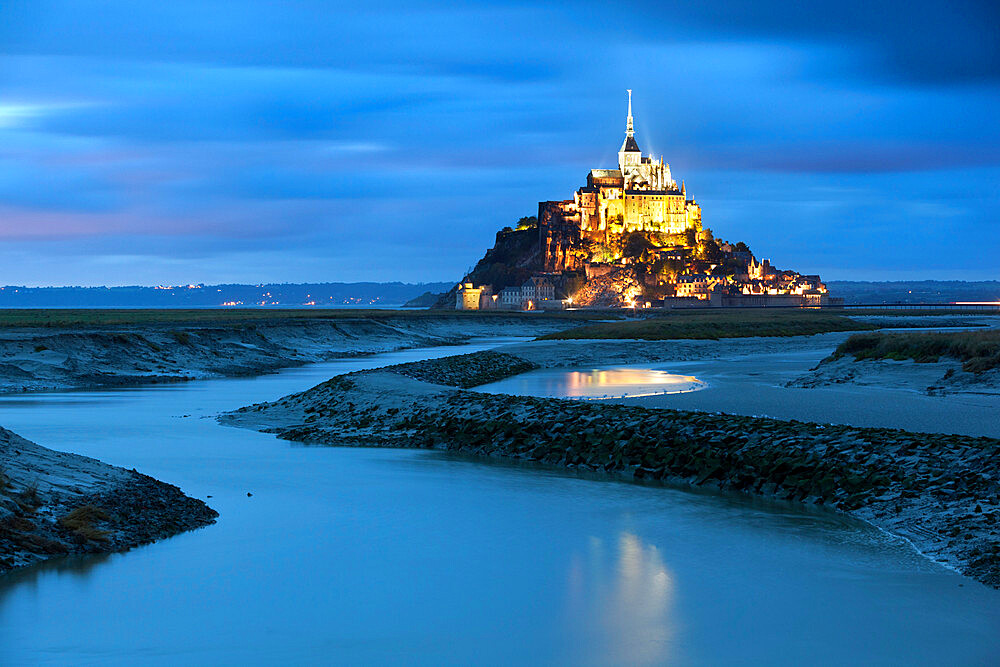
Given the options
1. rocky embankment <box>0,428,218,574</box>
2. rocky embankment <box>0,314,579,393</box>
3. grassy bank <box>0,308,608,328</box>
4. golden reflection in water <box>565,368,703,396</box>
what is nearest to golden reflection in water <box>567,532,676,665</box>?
Result: rocky embankment <box>0,428,218,574</box>

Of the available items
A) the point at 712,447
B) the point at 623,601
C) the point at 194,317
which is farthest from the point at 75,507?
the point at 194,317

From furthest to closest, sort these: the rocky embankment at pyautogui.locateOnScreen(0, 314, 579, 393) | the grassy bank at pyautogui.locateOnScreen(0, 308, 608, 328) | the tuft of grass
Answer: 1. the grassy bank at pyautogui.locateOnScreen(0, 308, 608, 328)
2. the rocky embankment at pyautogui.locateOnScreen(0, 314, 579, 393)
3. the tuft of grass

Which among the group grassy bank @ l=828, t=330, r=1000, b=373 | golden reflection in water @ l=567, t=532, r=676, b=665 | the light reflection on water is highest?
grassy bank @ l=828, t=330, r=1000, b=373

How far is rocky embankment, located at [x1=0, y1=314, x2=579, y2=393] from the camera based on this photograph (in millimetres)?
37188

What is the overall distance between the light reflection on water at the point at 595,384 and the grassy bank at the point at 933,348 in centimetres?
650

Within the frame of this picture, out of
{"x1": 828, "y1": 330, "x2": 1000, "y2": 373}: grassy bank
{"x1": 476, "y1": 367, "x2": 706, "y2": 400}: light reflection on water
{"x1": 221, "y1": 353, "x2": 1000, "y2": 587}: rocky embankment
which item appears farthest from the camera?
{"x1": 476, "y1": 367, "x2": 706, "y2": 400}: light reflection on water

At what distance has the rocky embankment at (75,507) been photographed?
11.2m

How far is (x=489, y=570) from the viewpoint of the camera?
11523 mm

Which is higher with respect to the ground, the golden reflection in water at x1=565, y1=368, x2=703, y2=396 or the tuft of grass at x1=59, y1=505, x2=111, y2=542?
the golden reflection in water at x1=565, y1=368, x2=703, y2=396

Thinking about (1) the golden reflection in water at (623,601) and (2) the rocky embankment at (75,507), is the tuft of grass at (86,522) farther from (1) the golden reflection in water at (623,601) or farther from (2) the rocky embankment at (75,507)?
(1) the golden reflection in water at (623,601)

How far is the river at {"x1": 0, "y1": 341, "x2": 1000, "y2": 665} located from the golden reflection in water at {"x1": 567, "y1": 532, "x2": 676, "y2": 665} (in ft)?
0.10

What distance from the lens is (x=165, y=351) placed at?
45938 mm

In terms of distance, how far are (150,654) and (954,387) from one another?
81.7 ft

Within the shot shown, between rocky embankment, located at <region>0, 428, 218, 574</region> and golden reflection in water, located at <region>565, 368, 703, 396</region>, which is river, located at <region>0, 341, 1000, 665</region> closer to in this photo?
rocky embankment, located at <region>0, 428, 218, 574</region>
